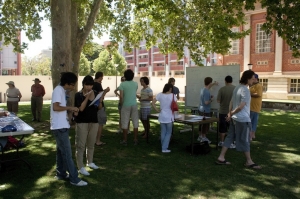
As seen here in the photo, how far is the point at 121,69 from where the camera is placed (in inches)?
2112

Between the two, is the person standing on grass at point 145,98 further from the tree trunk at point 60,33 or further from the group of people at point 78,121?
the tree trunk at point 60,33

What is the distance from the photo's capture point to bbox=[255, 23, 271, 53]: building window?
26.8 metres

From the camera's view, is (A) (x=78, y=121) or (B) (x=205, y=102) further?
(B) (x=205, y=102)

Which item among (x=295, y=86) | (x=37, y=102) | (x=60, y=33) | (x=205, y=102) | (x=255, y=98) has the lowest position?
(x=37, y=102)

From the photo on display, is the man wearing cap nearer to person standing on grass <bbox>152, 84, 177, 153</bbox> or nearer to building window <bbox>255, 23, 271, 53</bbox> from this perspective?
person standing on grass <bbox>152, 84, 177, 153</bbox>

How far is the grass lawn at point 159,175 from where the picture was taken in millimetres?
4215

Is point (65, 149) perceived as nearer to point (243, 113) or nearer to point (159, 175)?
point (159, 175)

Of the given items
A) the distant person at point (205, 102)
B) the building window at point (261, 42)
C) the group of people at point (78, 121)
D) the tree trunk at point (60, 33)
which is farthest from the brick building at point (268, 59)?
the group of people at point (78, 121)

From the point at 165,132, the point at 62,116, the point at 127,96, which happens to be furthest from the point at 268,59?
the point at 62,116

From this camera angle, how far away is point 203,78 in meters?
9.30

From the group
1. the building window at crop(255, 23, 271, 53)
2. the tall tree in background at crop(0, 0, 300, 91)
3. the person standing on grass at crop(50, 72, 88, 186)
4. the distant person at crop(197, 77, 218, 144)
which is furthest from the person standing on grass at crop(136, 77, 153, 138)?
the building window at crop(255, 23, 271, 53)

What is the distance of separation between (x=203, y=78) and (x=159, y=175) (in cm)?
505

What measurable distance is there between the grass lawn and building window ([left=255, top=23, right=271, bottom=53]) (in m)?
21.7

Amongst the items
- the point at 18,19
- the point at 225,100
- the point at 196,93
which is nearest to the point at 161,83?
the point at 18,19
